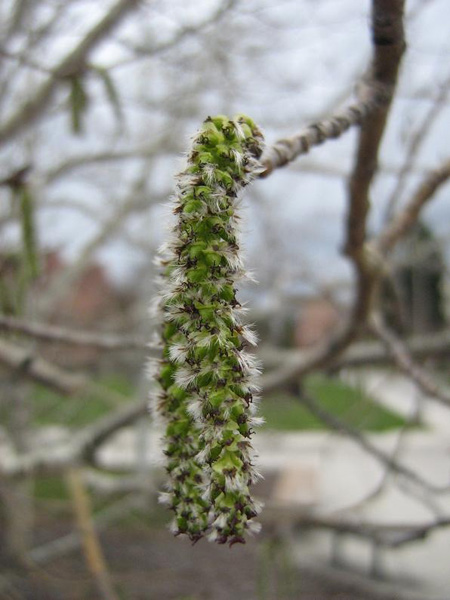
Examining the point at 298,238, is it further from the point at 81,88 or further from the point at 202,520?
the point at 202,520

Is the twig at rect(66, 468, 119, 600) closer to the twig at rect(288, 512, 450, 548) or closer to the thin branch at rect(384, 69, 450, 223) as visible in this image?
the twig at rect(288, 512, 450, 548)

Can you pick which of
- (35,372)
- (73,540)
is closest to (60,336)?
(35,372)

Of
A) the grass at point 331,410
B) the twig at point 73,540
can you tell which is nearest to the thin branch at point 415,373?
the twig at point 73,540

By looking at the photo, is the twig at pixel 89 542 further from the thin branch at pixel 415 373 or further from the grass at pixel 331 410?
the grass at pixel 331 410

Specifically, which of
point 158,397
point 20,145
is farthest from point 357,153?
point 20,145

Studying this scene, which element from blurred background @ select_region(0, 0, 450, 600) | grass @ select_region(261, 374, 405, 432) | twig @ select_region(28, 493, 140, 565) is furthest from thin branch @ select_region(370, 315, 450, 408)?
grass @ select_region(261, 374, 405, 432)

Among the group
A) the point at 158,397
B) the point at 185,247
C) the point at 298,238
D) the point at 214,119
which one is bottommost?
the point at 158,397

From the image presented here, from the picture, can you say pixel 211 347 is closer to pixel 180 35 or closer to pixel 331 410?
pixel 180 35
